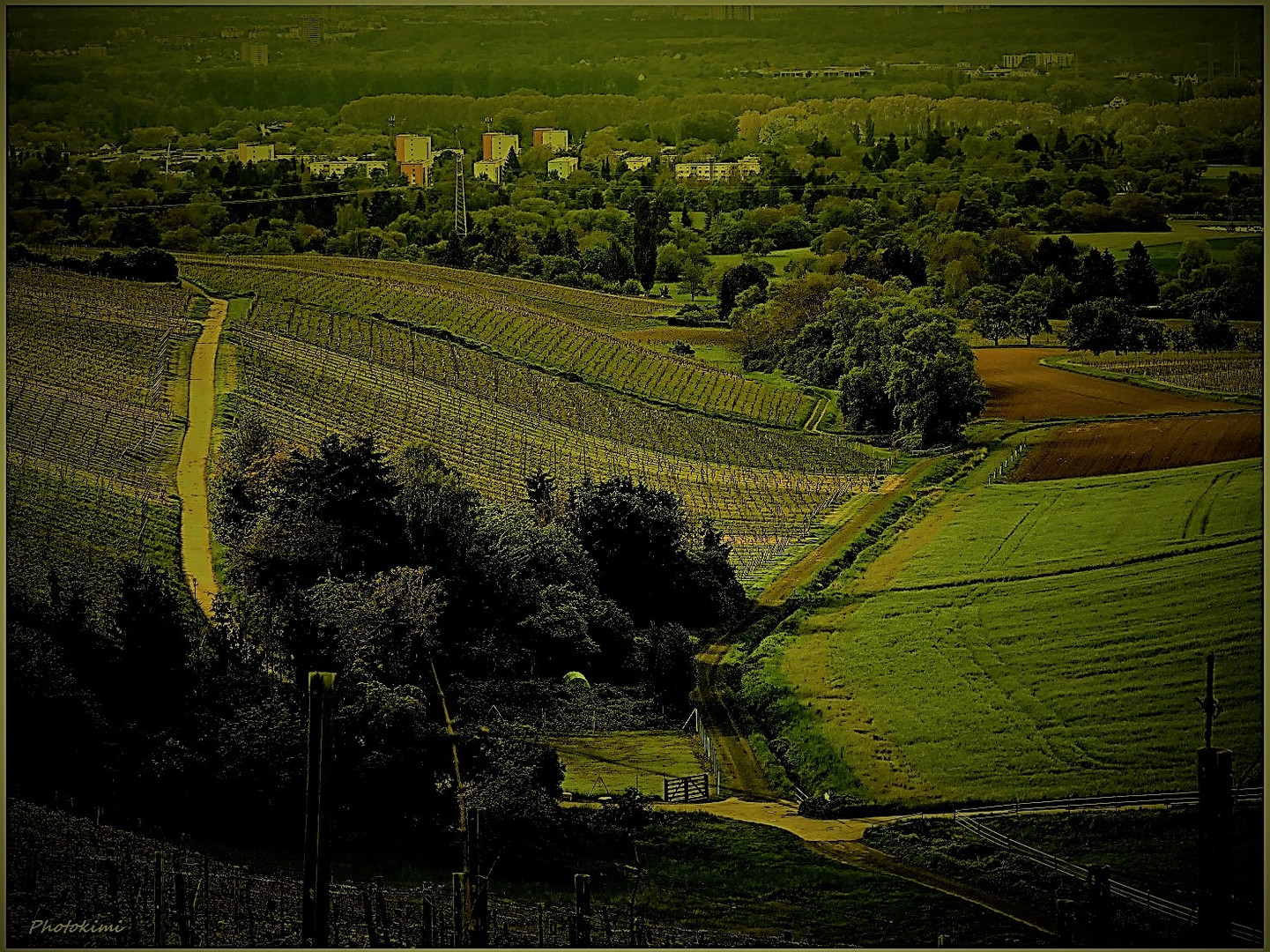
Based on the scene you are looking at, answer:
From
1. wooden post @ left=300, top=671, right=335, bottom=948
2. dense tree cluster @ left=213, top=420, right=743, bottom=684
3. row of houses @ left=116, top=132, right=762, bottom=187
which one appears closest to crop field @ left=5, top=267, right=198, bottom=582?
dense tree cluster @ left=213, top=420, right=743, bottom=684

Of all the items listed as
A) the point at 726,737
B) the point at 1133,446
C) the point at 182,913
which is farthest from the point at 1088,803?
the point at 182,913

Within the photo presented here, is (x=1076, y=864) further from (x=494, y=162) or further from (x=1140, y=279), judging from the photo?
(x=494, y=162)

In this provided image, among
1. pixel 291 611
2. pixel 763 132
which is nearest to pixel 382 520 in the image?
pixel 291 611

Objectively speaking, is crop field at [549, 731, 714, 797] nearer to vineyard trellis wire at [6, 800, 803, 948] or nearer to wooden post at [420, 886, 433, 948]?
vineyard trellis wire at [6, 800, 803, 948]

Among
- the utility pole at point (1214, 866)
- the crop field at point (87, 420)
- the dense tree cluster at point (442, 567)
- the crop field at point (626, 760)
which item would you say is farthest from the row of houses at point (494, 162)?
the utility pole at point (1214, 866)

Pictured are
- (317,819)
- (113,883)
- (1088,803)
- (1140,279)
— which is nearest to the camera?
(317,819)

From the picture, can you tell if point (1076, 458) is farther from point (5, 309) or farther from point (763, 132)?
point (5, 309)
